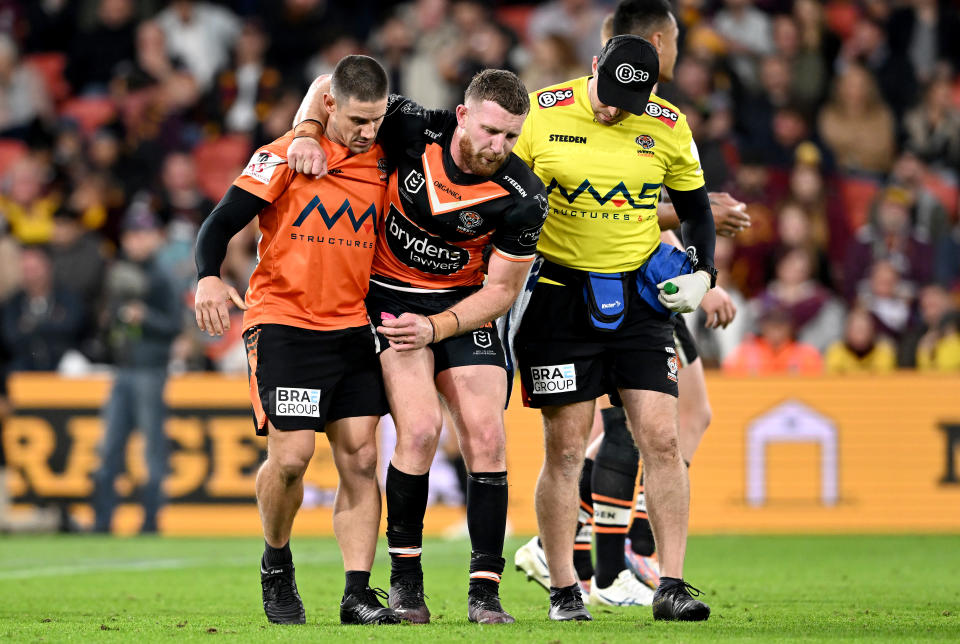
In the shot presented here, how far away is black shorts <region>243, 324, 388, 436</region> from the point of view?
6.08m

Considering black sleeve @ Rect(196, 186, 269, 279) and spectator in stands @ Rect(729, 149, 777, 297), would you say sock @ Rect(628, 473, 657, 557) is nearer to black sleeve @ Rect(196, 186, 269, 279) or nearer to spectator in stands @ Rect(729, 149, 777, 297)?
black sleeve @ Rect(196, 186, 269, 279)

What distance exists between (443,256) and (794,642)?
218 centimetres

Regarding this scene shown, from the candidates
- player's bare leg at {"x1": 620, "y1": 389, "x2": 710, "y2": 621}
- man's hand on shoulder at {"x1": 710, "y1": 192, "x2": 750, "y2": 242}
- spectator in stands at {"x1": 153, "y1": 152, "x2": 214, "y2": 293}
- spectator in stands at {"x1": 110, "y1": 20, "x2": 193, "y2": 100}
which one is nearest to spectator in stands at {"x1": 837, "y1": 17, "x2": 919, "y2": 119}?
spectator in stands at {"x1": 153, "y1": 152, "x2": 214, "y2": 293}

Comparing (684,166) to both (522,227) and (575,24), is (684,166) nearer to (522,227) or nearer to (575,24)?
(522,227)

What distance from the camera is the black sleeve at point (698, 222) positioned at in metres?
→ 6.61

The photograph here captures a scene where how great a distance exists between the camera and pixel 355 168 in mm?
6223

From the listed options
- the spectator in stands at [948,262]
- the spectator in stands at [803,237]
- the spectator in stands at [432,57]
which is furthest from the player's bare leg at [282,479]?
the spectator in stands at [432,57]

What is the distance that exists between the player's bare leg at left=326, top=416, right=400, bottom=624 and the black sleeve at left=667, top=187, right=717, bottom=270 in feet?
5.51

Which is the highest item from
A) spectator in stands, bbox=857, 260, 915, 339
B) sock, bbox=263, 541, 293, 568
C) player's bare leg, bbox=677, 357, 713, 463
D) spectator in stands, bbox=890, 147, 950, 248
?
spectator in stands, bbox=890, 147, 950, 248

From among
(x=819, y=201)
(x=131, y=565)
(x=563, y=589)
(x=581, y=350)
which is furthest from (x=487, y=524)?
(x=819, y=201)

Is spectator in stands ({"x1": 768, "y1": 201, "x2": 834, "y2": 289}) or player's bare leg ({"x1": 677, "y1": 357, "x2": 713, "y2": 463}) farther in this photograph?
spectator in stands ({"x1": 768, "y1": 201, "x2": 834, "y2": 289})

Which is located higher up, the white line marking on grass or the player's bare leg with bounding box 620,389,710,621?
the player's bare leg with bounding box 620,389,710,621

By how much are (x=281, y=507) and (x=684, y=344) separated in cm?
259

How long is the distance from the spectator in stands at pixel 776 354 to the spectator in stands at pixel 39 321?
6564mm
